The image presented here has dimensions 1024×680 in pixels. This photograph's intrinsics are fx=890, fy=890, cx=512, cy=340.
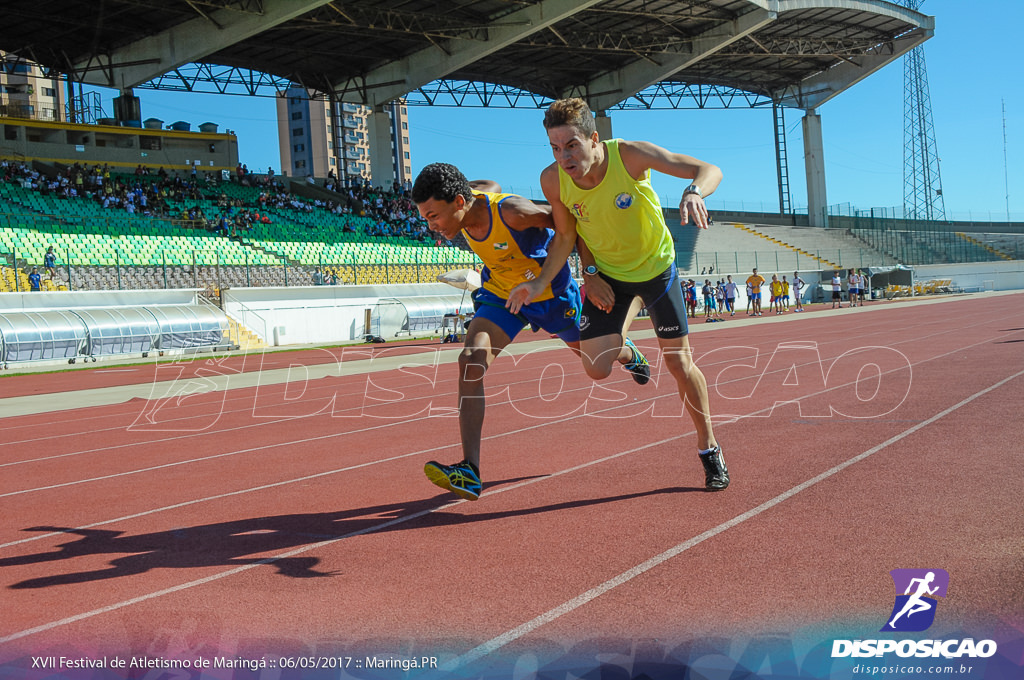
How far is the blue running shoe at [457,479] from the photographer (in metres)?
4.74

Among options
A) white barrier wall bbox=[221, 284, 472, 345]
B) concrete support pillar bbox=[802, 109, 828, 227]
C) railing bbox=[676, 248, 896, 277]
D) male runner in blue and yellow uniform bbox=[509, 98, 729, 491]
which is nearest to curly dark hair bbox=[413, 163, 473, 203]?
male runner in blue and yellow uniform bbox=[509, 98, 729, 491]

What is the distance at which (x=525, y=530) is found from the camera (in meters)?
4.42

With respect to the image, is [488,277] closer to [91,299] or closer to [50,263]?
[91,299]

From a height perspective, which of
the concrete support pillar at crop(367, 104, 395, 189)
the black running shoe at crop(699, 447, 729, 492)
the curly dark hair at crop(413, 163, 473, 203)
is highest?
the concrete support pillar at crop(367, 104, 395, 189)

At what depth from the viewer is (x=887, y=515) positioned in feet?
14.0

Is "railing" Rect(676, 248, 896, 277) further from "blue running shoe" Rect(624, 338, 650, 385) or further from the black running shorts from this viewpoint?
the black running shorts

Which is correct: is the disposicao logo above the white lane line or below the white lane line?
below

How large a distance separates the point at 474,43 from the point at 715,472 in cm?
4023

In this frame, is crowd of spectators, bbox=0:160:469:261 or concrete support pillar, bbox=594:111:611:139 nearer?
crowd of spectators, bbox=0:160:469:261

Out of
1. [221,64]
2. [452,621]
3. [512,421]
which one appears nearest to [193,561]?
[452,621]

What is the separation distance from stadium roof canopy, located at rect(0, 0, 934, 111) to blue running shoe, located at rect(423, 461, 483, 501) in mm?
31530

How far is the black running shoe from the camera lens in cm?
504

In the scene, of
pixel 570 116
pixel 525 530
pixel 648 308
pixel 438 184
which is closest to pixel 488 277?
pixel 438 184

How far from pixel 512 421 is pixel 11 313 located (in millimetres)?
19383
